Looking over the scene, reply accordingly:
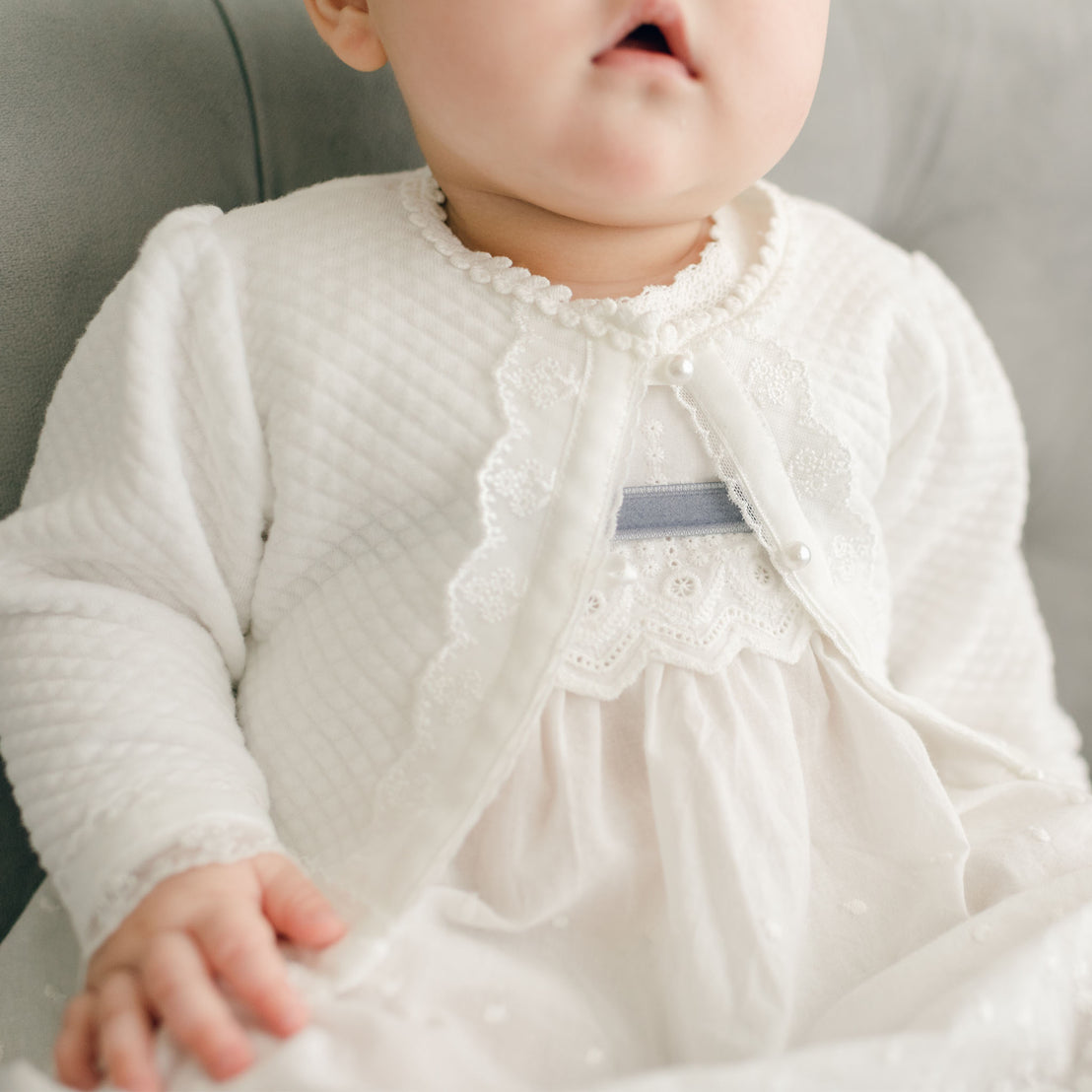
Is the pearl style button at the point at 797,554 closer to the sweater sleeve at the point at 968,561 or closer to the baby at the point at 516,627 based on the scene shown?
the baby at the point at 516,627

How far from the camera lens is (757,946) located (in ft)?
1.78

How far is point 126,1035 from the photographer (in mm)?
478

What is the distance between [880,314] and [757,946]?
0.41 meters

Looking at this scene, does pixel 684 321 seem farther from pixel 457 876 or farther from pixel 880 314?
pixel 457 876

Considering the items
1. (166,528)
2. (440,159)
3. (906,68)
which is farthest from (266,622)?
(906,68)

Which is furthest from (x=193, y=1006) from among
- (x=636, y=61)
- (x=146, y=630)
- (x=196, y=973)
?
(x=636, y=61)

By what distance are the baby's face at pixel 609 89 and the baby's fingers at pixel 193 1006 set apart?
1.43ft

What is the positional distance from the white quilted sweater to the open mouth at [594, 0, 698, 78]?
0.44 feet

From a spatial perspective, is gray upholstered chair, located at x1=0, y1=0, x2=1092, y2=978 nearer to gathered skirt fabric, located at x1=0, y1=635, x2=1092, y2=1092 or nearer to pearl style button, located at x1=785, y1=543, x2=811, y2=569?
gathered skirt fabric, located at x1=0, y1=635, x2=1092, y2=1092

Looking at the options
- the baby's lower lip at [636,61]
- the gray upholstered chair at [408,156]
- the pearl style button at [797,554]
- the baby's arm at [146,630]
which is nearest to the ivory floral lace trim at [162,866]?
the baby's arm at [146,630]

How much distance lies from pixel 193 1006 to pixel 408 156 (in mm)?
640

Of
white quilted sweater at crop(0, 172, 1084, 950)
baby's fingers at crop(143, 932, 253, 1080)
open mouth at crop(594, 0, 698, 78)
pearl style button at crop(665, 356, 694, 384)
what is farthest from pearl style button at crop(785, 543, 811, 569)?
baby's fingers at crop(143, 932, 253, 1080)

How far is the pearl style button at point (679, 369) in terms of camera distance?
62cm

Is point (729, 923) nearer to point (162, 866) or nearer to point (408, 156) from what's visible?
point (162, 866)
